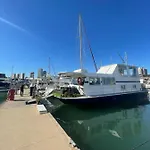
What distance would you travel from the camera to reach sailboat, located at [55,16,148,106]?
1316 cm

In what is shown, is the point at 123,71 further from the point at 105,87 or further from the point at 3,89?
the point at 3,89

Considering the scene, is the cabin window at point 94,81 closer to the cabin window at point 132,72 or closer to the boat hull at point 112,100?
the boat hull at point 112,100

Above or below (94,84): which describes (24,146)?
below

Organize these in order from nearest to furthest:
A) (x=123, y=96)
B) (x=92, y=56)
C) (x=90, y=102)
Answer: (x=90, y=102) → (x=123, y=96) → (x=92, y=56)

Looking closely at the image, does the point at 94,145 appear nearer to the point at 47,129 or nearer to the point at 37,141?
the point at 47,129

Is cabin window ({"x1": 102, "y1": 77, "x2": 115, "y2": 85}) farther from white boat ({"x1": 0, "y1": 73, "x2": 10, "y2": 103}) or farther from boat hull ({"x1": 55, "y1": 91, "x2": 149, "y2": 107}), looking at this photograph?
white boat ({"x1": 0, "y1": 73, "x2": 10, "y2": 103})

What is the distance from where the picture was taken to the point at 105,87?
14.7m

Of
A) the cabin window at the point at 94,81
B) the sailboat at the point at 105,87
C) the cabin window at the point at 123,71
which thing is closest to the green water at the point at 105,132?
the sailboat at the point at 105,87

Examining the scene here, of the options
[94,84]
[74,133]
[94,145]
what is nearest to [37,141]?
[94,145]

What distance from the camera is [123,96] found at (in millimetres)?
15641

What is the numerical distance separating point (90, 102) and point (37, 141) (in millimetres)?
8681

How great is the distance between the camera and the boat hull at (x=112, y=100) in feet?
41.7

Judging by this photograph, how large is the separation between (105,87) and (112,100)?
152cm

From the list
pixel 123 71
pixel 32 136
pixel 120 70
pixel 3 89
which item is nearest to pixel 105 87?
pixel 120 70
